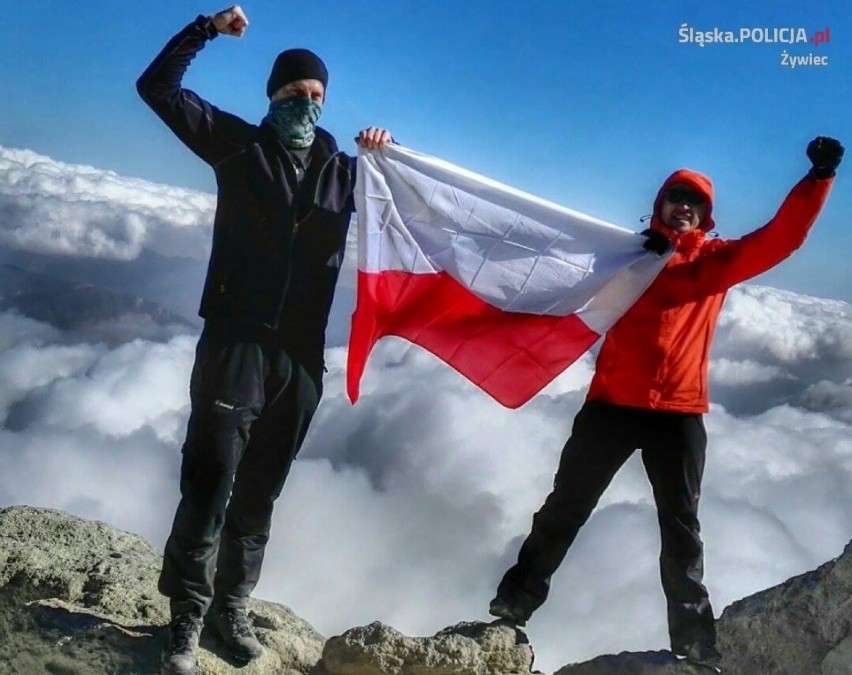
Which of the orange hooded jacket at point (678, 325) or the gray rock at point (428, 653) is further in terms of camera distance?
the gray rock at point (428, 653)

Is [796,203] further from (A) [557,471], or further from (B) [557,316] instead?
(A) [557,471]

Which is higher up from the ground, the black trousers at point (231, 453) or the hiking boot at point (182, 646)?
the black trousers at point (231, 453)

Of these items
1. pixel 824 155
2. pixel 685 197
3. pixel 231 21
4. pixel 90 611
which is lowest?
pixel 90 611

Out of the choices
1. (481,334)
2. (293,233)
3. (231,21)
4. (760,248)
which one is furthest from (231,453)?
(760,248)

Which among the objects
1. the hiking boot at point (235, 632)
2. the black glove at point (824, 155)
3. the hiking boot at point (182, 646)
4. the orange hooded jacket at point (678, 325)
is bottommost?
the hiking boot at point (182, 646)

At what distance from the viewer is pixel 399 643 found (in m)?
7.06

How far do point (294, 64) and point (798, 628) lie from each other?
19.5 ft

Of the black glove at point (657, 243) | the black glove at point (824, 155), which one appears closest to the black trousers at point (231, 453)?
the black glove at point (657, 243)

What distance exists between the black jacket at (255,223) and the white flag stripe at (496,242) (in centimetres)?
93

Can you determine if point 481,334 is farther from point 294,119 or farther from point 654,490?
point 294,119

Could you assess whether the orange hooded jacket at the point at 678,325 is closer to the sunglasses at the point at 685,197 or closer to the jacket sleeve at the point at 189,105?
the sunglasses at the point at 685,197

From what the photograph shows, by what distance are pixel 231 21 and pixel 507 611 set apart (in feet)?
16.4

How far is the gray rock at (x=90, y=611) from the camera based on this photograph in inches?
265

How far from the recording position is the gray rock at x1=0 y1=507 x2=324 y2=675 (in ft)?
22.1
